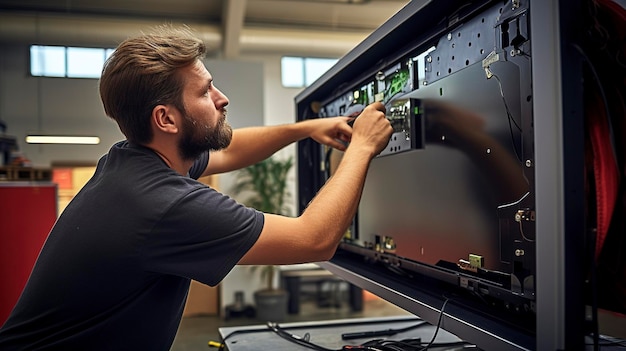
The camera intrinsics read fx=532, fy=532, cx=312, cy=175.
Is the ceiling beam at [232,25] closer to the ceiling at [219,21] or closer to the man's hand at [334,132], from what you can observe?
the ceiling at [219,21]

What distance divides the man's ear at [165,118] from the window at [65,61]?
6011mm

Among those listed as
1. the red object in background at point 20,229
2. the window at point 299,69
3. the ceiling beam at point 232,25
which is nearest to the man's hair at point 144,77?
the red object in background at point 20,229

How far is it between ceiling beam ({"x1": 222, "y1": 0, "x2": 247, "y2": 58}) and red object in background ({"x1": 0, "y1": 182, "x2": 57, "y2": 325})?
8.65ft

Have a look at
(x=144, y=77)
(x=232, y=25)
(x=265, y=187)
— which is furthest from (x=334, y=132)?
(x=265, y=187)

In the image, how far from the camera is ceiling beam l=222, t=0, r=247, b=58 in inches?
199

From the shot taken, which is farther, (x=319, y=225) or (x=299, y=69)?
(x=299, y=69)

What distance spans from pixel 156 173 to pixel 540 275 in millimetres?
674

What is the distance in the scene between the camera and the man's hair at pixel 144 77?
102cm

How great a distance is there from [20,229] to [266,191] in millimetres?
3035

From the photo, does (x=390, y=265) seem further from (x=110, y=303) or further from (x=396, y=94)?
(x=110, y=303)

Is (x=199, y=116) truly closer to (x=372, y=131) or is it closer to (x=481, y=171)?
(x=372, y=131)

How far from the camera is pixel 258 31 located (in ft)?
18.8

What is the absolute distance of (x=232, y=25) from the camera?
5.36m

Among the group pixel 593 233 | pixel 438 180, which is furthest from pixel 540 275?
pixel 438 180
